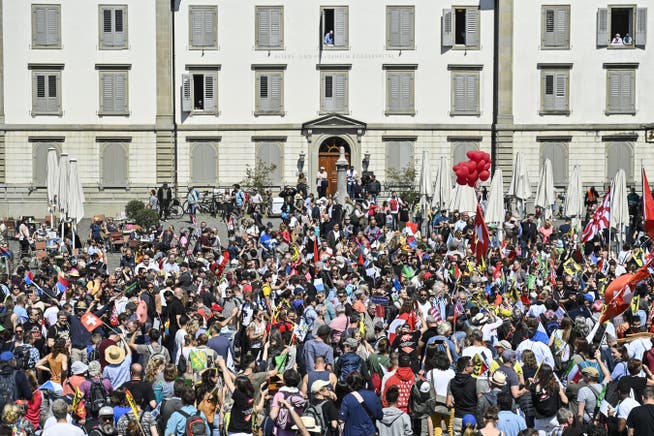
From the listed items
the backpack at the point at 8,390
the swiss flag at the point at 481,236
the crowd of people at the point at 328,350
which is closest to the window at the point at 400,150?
the crowd of people at the point at 328,350

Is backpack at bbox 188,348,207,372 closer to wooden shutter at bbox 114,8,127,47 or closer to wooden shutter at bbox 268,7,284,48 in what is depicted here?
wooden shutter at bbox 268,7,284,48

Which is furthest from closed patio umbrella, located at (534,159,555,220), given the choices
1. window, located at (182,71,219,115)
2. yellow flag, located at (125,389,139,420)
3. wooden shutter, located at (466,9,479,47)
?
yellow flag, located at (125,389,139,420)

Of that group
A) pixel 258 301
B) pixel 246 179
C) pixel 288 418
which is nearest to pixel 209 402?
pixel 288 418

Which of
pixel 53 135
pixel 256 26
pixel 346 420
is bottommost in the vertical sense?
pixel 346 420

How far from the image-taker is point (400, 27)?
54.4 m

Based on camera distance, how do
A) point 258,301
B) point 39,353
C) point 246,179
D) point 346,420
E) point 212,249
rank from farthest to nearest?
1. point 246,179
2. point 212,249
3. point 258,301
4. point 39,353
5. point 346,420

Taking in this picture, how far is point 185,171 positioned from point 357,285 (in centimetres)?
2994

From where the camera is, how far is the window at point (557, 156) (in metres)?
54.7

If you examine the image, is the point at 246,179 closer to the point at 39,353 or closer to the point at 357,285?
the point at 357,285

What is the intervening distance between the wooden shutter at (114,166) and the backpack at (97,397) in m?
38.6

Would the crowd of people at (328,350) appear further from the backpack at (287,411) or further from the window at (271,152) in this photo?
the window at (271,152)

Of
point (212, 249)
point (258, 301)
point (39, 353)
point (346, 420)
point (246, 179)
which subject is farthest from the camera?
point (246, 179)

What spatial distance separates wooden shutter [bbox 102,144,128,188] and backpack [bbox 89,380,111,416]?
38.6 m

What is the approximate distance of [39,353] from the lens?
19.4 meters
